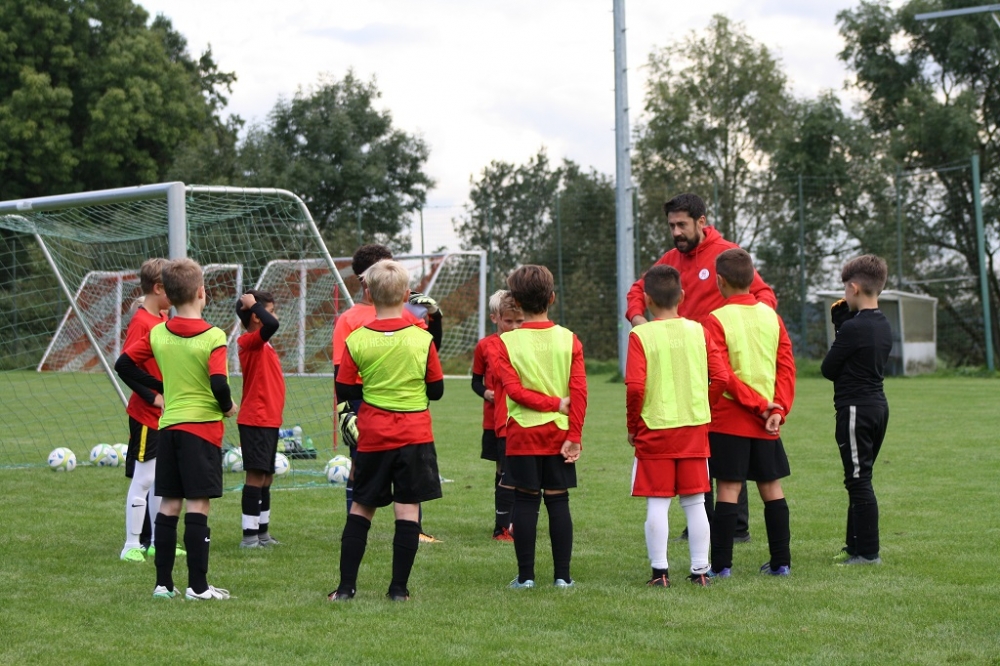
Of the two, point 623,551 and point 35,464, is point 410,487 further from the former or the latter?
point 35,464

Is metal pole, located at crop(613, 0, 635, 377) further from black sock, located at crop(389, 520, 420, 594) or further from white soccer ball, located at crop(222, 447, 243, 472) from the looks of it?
black sock, located at crop(389, 520, 420, 594)

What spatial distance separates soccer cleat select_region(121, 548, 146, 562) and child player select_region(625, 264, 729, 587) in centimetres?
281

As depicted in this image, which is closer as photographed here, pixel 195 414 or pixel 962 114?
pixel 195 414

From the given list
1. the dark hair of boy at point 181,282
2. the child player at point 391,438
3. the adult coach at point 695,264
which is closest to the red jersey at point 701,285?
the adult coach at point 695,264

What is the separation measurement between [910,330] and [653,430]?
1893 cm

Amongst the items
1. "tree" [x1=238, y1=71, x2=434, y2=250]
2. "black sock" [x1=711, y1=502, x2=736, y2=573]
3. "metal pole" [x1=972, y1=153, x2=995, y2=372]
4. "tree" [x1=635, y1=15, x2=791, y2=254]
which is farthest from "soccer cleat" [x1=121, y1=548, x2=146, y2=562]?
"tree" [x1=635, y1=15, x2=791, y2=254]

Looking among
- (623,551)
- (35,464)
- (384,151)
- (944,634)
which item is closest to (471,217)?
(384,151)

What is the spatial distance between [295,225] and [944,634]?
29.3ft

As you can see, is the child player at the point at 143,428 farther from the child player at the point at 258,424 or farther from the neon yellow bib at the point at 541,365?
the neon yellow bib at the point at 541,365

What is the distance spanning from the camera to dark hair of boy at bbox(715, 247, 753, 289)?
5.53 metres

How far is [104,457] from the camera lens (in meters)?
10.3

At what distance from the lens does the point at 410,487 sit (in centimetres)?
498

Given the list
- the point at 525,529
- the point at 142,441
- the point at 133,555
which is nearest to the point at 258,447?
the point at 142,441

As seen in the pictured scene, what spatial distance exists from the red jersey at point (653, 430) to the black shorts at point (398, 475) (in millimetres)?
989
